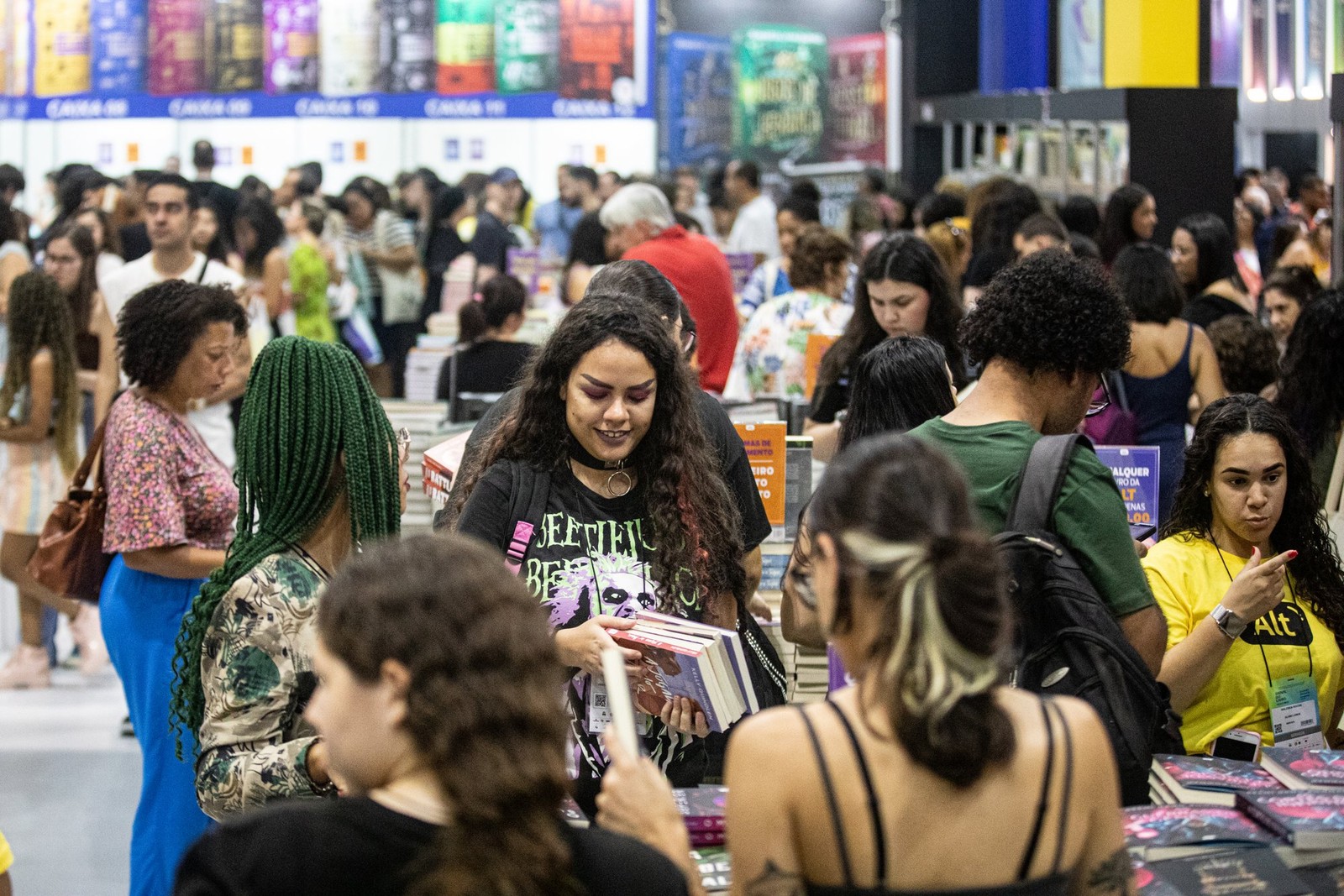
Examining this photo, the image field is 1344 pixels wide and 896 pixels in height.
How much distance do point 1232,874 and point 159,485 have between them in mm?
2361

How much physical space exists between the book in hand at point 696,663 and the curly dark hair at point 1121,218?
18.6 ft

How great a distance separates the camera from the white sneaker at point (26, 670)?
625cm

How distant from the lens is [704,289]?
5547 mm

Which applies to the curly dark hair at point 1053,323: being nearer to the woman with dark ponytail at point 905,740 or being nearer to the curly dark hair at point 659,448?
the curly dark hair at point 659,448

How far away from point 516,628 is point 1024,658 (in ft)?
3.71

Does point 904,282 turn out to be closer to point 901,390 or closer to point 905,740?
point 901,390

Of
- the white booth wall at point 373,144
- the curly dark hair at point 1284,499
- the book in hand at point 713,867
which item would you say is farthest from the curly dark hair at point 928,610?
the white booth wall at point 373,144

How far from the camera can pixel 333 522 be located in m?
2.53

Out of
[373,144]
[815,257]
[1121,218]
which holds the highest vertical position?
[373,144]

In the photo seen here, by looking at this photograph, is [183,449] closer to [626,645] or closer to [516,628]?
[626,645]

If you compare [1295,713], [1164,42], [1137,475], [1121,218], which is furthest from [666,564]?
[1164,42]

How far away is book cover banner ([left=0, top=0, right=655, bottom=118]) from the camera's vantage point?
13570mm

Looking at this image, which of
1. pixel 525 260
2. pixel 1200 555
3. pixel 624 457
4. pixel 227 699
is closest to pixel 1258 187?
pixel 525 260

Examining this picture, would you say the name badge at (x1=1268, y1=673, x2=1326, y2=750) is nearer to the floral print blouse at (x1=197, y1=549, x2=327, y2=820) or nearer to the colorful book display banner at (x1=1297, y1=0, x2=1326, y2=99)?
the floral print blouse at (x1=197, y1=549, x2=327, y2=820)
